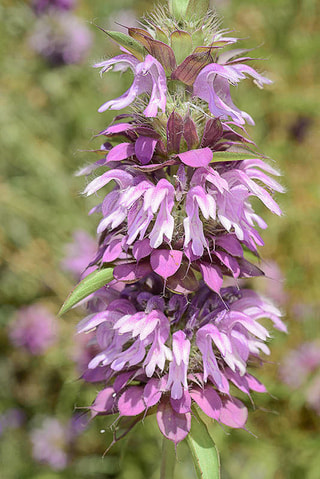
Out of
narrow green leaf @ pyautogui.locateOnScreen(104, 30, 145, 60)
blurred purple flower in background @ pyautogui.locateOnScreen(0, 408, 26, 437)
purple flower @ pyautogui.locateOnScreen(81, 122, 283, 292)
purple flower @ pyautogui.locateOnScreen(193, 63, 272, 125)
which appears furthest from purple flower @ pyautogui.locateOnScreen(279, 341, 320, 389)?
narrow green leaf @ pyautogui.locateOnScreen(104, 30, 145, 60)

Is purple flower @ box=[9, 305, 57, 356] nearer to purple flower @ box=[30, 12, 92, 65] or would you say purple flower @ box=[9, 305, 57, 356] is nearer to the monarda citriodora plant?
the monarda citriodora plant

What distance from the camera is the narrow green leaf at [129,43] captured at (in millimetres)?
1102

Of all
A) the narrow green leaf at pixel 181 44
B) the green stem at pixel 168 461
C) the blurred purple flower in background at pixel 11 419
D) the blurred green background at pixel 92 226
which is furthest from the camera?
the blurred purple flower in background at pixel 11 419

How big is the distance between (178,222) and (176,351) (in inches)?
13.6

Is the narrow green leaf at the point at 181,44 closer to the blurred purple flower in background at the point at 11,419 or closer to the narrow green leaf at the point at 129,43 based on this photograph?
the narrow green leaf at the point at 129,43

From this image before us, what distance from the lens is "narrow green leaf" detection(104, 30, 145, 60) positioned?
110 cm

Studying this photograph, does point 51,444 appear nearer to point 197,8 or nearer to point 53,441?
point 53,441

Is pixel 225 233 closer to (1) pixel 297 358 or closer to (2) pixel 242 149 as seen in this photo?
(2) pixel 242 149

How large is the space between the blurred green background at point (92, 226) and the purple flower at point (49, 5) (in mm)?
93

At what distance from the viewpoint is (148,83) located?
119cm

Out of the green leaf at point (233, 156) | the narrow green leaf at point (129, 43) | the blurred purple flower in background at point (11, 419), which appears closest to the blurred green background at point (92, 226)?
the blurred purple flower in background at point (11, 419)

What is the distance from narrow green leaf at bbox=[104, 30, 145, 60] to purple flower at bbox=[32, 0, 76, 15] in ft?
10.6

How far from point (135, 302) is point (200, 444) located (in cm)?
43

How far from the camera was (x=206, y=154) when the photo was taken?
1075 millimetres
